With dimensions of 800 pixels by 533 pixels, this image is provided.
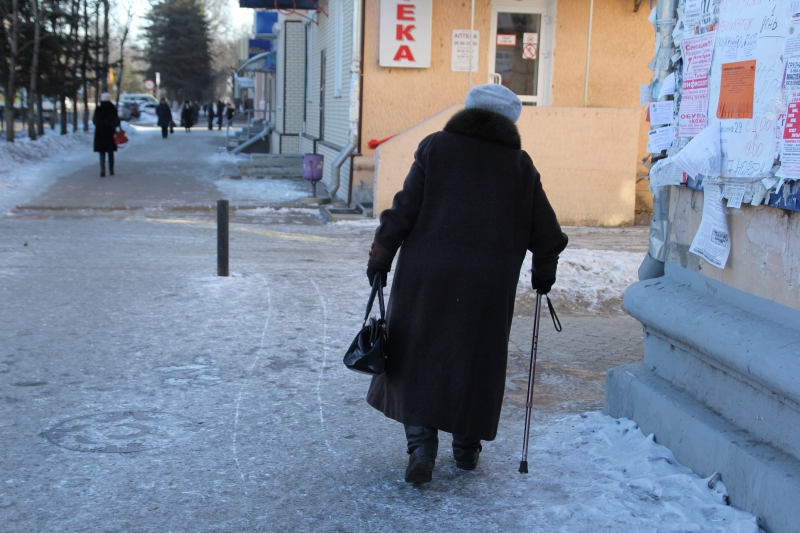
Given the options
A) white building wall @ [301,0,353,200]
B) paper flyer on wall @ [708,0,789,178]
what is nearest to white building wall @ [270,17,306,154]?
white building wall @ [301,0,353,200]

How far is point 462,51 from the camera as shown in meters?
14.1

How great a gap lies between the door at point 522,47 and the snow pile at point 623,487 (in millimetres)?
10652

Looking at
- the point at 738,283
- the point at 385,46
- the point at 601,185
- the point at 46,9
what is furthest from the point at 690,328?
the point at 46,9

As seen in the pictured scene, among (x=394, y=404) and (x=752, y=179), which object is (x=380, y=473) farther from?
(x=752, y=179)

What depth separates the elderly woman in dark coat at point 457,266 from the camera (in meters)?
3.86

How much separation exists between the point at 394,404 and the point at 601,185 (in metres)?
10.1

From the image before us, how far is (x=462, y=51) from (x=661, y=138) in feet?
33.0

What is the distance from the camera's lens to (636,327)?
7.35 m

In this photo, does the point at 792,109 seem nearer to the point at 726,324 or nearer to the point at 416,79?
the point at 726,324

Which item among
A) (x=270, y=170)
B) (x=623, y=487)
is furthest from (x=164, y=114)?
(x=623, y=487)

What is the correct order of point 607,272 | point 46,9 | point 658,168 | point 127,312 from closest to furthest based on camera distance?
1. point 658,168
2. point 127,312
3. point 607,272
4. point 46,9

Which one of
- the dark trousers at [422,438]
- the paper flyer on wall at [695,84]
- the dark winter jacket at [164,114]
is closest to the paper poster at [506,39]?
the paper flyer on wall at [695,84]

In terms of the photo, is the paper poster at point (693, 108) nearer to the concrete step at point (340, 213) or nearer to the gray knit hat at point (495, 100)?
the gray knit hat at point (495, 100)

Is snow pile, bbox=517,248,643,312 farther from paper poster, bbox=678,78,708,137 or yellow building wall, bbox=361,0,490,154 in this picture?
yellow building wall, bbox=361,0,490,154
